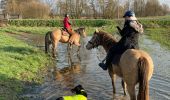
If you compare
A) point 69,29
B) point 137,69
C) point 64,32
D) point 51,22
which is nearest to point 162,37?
point 69,29

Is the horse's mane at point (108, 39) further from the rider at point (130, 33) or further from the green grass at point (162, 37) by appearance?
the green grass at point (162, 37)

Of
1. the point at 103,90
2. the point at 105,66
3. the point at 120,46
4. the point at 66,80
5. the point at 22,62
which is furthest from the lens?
the point at 22,62

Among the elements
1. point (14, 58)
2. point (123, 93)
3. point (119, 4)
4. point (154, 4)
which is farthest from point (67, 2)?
point (123, 93)

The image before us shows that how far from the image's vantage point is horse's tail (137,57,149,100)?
26.0ft

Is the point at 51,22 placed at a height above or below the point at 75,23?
above

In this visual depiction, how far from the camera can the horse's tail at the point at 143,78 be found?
7.93 metres

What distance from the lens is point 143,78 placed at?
7.97 meters

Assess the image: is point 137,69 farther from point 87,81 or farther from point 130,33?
point 87,81

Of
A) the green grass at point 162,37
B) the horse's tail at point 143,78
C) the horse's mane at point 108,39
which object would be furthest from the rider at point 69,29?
the horse's tail at point 143,78

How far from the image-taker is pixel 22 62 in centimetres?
1388

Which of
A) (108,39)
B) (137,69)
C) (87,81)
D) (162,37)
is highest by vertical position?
(108,39)

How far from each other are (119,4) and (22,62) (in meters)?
57.5

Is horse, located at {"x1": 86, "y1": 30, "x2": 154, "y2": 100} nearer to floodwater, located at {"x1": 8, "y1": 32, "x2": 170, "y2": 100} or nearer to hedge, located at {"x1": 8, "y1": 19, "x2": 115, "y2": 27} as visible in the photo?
floodwater, located at {"x1": 8, "y1": 32, "x2": 170, "y2": 100}

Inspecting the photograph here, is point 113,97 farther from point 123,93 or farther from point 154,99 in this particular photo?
point 154,99
